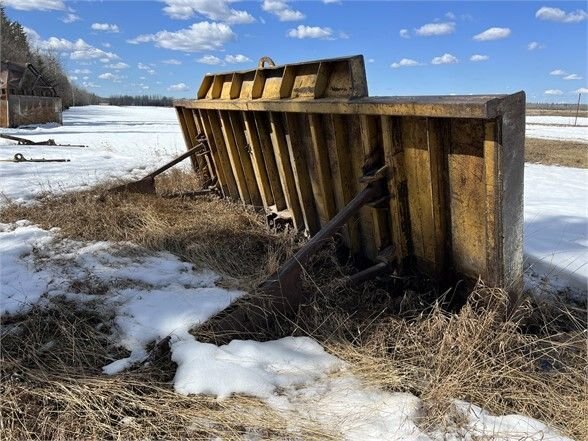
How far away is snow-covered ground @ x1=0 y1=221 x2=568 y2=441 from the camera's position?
2.31m

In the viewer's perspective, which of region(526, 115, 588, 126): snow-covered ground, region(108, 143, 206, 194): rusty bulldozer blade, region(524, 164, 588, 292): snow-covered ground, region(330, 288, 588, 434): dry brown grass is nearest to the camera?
region(330, 288, 588, 434): dry brown grass

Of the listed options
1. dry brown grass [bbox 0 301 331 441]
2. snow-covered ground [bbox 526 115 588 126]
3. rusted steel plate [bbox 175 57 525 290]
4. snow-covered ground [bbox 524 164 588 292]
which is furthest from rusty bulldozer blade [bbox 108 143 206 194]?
snow-covered ground [bbox 526 115 588 126]

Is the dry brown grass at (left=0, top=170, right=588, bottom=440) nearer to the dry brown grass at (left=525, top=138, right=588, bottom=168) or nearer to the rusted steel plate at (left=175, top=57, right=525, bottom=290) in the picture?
the rusted steel plate at (left=175, top=57, right=525, bottom=290)

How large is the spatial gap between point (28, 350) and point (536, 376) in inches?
116

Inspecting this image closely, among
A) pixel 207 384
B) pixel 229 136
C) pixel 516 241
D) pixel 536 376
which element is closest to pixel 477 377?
pixel 536 376

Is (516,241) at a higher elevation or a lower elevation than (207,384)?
higher

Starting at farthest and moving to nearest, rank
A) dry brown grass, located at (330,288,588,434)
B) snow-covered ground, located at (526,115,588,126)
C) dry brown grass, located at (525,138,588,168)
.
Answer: snow-covered ground, located at (526,115,588,126), dry brown grass, located at (525,138,588,168), dry brown grass, located at (330,288,588,434)

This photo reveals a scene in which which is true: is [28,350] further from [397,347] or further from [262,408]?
[397,347]

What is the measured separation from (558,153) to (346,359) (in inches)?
590

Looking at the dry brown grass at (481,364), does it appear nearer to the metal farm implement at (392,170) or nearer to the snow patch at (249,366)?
the snow patch at (249,366)

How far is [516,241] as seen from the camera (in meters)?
3.04

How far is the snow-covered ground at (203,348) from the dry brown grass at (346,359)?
0.30 ft

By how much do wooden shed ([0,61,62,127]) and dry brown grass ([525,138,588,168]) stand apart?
756 inches

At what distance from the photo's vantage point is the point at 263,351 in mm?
2885
